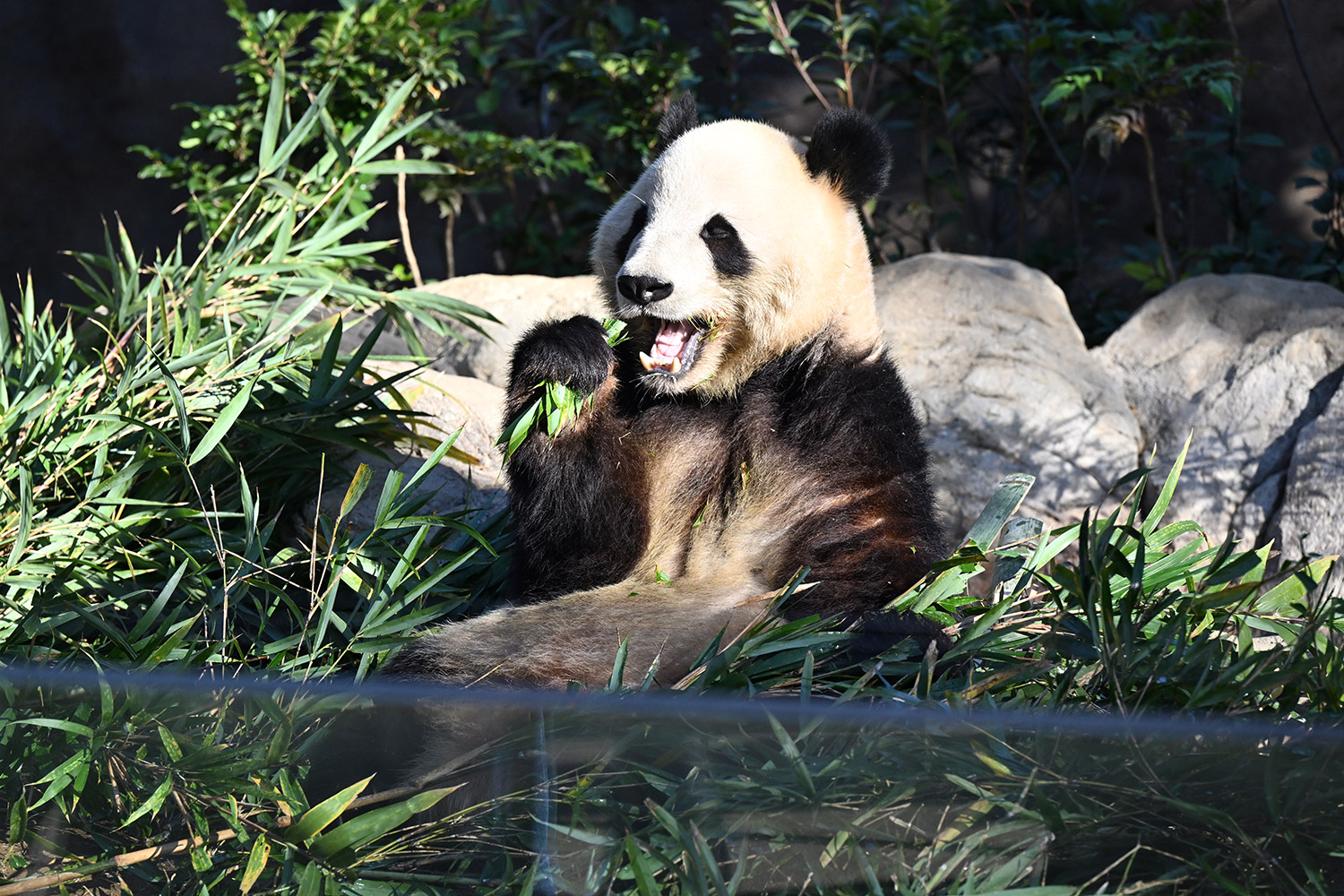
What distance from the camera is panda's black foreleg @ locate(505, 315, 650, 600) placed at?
2.30 meters

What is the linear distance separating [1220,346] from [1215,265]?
4.61 ft

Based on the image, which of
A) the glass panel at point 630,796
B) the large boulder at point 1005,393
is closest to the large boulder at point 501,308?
the large boulder at point 1005,393

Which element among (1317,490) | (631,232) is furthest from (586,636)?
(1317,490)

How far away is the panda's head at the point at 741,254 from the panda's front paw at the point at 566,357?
0.28 ft

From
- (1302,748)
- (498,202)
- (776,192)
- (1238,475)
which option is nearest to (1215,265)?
(1238,475)

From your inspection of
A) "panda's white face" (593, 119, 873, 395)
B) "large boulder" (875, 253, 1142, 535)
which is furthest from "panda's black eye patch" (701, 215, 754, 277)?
"large boulder" (875, 253, 1142, 535)

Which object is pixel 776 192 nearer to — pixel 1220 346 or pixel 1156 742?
pixel 1156 742

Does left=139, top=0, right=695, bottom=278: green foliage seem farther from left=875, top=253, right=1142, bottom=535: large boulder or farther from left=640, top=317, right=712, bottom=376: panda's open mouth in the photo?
left=640, top=317, right=712, bottom=376: panda's open mouth

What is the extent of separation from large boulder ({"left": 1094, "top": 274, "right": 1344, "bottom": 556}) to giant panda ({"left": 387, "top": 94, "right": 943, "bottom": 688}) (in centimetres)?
214

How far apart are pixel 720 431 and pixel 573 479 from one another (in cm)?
33

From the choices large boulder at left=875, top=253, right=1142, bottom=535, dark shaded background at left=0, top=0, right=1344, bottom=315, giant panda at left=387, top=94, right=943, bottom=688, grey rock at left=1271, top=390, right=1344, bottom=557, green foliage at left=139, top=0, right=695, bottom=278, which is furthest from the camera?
dark shaded background at left=0, top=0, right=1344, bottom=315

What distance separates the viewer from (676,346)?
2.38 m

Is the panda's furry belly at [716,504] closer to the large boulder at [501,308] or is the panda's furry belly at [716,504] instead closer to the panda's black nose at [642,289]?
the panda's black nose at [642,289]

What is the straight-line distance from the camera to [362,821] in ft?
3.58
